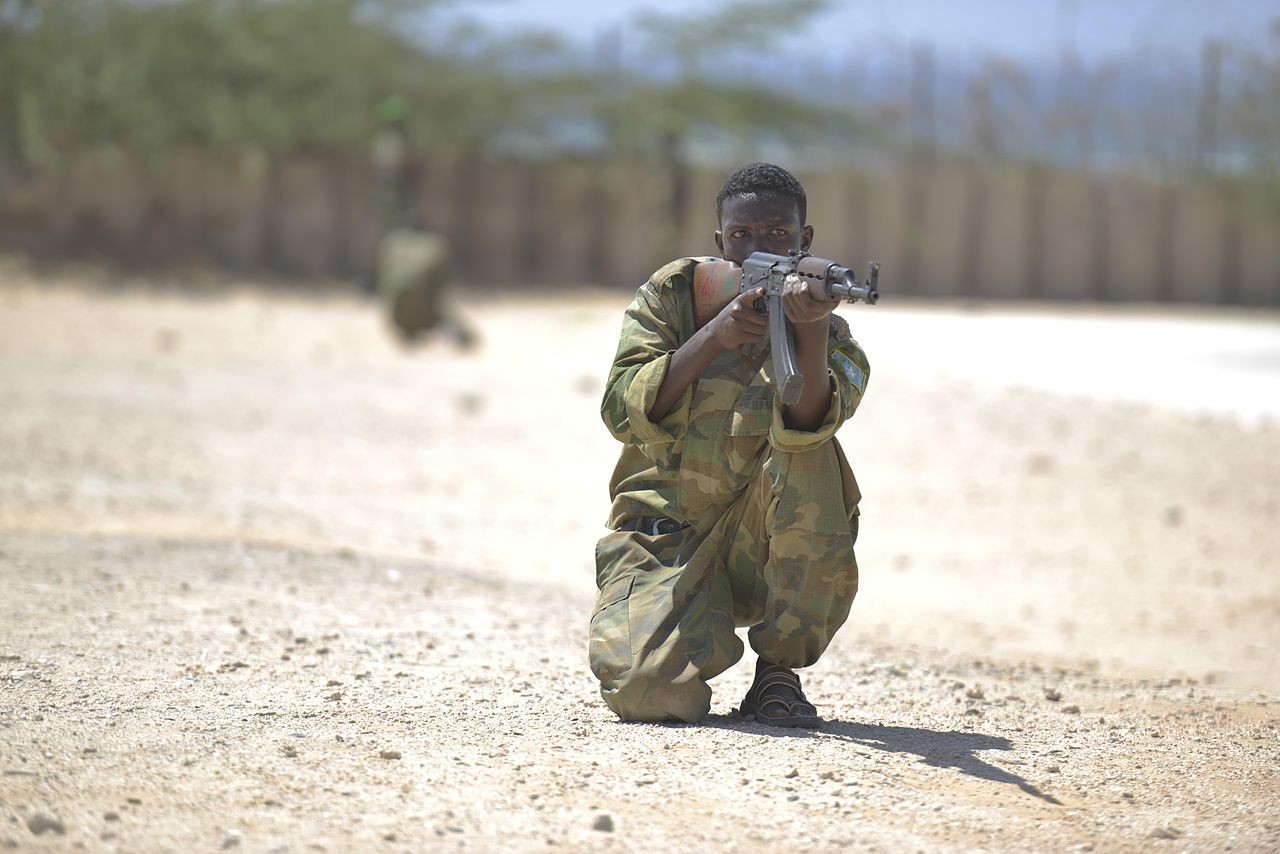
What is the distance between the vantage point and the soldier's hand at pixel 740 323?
2.87 meters

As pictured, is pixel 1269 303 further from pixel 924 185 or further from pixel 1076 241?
pixel 924 185

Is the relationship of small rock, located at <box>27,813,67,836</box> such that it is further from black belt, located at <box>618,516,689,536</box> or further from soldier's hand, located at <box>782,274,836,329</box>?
soldier's hand, located at <box>782,274,836,329</box>

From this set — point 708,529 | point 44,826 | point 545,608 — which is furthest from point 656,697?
point 545,608

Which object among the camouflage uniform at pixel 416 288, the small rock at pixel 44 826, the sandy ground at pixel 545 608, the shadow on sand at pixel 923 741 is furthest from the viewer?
the camouflage uniform at pixel 416 288

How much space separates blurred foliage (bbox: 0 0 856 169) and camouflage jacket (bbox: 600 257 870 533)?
11.9 metres

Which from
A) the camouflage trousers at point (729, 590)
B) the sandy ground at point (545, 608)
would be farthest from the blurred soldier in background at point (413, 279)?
the camouflage trousers at point (729, 590)

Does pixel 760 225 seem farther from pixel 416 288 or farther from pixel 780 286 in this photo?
pixel 416 288

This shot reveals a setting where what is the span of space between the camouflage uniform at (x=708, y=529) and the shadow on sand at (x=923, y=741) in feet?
0.50

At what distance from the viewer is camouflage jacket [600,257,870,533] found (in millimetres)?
3059

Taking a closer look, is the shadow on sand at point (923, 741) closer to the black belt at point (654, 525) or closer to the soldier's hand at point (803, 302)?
the black belt at point (654, 525)

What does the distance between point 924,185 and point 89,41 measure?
889cm

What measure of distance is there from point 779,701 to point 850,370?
74 centimetres

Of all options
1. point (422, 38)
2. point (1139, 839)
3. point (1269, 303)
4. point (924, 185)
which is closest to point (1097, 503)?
point (1139, 839)

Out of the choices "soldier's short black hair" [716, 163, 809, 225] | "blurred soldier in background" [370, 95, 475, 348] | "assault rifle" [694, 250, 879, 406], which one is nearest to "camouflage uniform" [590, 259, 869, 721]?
"assault rifle" [694, 250, 879, 406]
